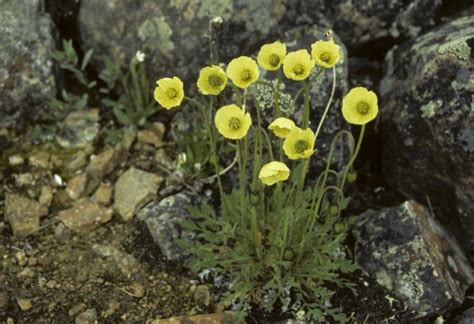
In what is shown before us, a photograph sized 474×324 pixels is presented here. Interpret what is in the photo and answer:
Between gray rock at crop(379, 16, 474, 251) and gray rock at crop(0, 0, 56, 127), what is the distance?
1.99 meters

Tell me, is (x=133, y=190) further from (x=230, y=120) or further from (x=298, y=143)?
(x=298, y=143)

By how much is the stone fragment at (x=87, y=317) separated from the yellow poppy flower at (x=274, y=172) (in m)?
1.18

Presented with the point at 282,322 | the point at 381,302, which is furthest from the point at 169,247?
the point at 381,302

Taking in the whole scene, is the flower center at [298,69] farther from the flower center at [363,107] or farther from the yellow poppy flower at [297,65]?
the flower center at [363,107]

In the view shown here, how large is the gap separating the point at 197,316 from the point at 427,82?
1.69 metres

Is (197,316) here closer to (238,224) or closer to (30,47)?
(238,224)

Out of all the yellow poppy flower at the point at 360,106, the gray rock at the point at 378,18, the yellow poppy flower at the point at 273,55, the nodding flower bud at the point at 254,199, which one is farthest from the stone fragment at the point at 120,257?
the gray rock at the point at 378,18

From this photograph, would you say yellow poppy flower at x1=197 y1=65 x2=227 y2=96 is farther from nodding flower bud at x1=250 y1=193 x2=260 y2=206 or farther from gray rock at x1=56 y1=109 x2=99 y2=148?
gray rock at x1=56 y1=109 x2=99 y2=148

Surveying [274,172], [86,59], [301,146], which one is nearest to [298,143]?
[301,146]

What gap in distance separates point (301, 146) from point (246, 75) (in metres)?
0.39

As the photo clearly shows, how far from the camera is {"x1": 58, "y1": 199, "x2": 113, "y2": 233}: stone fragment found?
392 centimetres

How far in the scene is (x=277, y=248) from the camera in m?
3.46

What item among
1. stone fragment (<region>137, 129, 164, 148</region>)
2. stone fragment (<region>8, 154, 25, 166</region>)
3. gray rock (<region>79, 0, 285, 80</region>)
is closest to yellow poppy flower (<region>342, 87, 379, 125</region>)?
gray rock (<region>79, 0, 285, 80</region>)

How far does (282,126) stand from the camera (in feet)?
9.58
